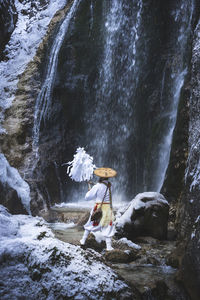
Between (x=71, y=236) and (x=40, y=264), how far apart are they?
13.3 feet

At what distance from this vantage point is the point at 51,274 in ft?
8.57

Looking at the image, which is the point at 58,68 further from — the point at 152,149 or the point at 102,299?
the point at 102,299

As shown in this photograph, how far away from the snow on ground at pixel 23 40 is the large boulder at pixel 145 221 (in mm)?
9081

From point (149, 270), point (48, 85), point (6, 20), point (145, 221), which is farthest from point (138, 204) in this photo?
point (6, 20)

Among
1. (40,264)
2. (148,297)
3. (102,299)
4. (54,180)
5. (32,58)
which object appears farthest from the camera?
(32,58)

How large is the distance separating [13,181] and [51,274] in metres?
6.32

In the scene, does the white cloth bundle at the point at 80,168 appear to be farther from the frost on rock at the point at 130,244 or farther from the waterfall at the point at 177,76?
the waterfall at the point at 177,76

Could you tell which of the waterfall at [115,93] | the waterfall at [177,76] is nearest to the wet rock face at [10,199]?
the waterfall at [177,76]

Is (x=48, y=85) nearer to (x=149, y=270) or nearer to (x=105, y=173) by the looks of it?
(x=105, y=173)

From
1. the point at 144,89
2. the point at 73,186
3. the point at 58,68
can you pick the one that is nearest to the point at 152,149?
the point at 144,89

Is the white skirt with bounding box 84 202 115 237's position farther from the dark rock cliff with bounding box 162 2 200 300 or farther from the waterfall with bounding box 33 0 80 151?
the waterfall with bounding box 33 0 80 151

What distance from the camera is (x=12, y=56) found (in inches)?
597

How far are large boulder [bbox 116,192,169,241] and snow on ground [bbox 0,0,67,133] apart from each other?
29.8 ft

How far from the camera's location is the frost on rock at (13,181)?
7.73 metres
